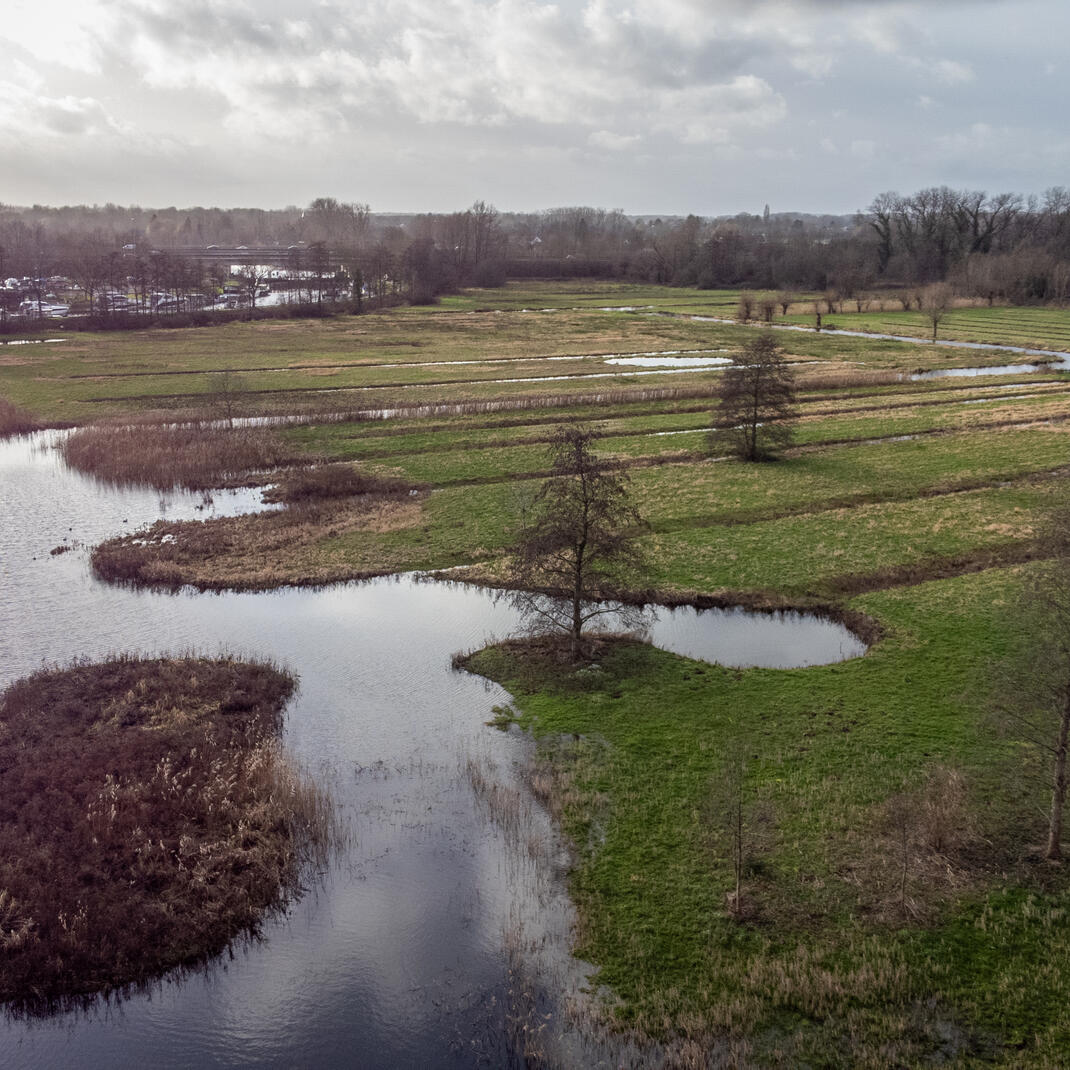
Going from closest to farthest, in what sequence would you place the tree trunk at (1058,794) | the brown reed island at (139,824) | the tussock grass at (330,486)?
1. the brown reed island at (139,824)
2. the tree trunk at (1058,794)
3. the tussock grass at (330,486)

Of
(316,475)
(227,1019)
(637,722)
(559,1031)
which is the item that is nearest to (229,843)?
(227,1019)

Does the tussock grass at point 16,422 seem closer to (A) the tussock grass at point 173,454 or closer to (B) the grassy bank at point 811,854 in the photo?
(A) the tussock grass at point 173,454

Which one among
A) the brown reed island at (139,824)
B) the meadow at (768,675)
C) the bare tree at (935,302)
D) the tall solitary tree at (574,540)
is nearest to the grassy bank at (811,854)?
the meadow at (768,675)

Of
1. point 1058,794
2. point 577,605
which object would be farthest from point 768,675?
point 1058,794

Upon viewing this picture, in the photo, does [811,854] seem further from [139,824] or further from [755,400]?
[755,400]

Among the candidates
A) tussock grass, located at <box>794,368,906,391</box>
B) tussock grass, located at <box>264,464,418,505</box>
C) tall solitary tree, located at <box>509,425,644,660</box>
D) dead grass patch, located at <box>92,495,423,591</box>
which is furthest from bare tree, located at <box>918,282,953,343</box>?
tall solitary tree, located at <box>509,425,644,660</box>

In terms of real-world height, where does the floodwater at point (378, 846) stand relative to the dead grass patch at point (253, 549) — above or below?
below

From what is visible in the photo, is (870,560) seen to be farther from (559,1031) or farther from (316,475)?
(316,475)
